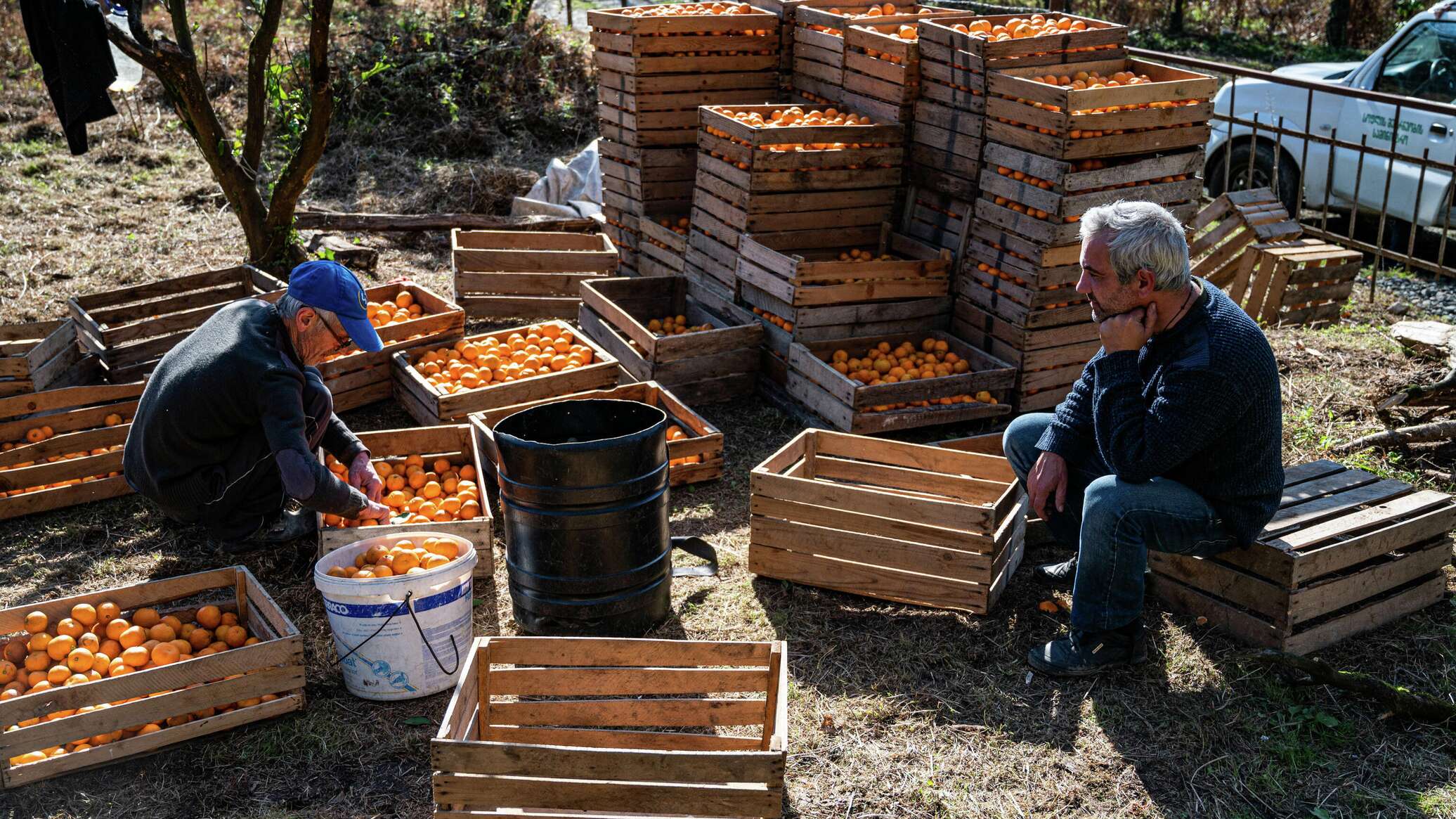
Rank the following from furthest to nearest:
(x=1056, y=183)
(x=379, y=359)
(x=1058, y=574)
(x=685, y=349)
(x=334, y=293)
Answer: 1. (x=379, y=359)
2. (x=685, y=349)
3. (x=1056, y=183)
4. (x=1058, y=574)
5. (x=334, y=293)

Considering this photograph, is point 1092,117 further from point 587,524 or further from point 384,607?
point 384,607

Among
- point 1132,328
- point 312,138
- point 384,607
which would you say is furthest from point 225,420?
point 312,138

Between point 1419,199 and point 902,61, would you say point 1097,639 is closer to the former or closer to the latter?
point 902,61

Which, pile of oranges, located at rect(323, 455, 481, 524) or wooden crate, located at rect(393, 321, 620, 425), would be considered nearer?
pile of oranges, located at rect(323, 455, 481, 524)

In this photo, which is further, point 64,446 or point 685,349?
point 685,349

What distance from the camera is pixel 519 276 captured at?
27.1 ft

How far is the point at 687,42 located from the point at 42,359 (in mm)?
4627

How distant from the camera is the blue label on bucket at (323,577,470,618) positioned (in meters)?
4.09

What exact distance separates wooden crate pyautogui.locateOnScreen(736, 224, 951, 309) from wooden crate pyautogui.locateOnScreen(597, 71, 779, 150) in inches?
65.3

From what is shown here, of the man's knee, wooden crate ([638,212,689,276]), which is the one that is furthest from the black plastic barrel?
wooden crate ([638,212,689,276])

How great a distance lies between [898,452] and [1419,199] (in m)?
6.10

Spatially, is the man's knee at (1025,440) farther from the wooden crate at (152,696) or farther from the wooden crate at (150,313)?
the wooden crate at (150,313)

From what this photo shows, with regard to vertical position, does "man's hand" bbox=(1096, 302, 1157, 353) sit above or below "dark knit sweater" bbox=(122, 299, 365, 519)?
above

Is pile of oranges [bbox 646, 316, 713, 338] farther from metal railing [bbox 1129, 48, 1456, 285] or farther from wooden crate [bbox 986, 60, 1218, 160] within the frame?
metal railing [bbox 1129, 48, 1456, 285]
